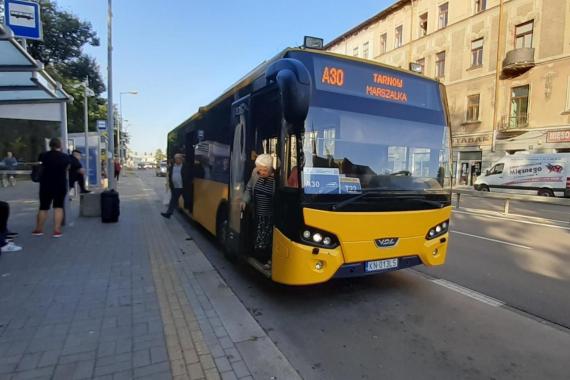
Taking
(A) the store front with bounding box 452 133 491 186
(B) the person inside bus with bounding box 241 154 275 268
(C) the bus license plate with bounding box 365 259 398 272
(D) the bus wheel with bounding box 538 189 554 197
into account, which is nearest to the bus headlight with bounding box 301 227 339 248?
(C) the bus license plate with bounding box 365 259 398 272

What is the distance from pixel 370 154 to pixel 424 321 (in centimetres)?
198

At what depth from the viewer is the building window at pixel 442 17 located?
31.8 metres

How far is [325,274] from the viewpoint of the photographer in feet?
13.4

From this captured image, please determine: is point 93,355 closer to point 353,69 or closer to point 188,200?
point 353,69

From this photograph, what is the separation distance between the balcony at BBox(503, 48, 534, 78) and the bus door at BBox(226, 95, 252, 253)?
86.9ft

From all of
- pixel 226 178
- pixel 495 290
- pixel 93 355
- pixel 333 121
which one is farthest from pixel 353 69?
pixel 93 355

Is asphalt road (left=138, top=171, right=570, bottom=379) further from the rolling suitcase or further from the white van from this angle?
the white van

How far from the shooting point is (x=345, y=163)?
14.0ft

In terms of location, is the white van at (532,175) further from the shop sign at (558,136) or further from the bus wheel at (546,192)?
the shop sign at (558,136)

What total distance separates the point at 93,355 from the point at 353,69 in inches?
158

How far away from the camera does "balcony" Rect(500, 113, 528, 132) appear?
85.0 ft

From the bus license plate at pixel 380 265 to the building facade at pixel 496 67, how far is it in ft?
66.2

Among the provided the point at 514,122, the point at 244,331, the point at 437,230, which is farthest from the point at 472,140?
the point at 244,331

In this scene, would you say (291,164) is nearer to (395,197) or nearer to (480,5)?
(395,197)
